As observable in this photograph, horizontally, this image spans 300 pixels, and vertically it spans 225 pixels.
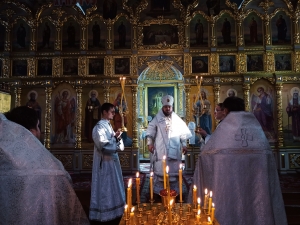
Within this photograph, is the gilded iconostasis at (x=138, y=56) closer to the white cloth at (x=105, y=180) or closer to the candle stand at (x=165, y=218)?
the white cloth at (x=105, y=180)

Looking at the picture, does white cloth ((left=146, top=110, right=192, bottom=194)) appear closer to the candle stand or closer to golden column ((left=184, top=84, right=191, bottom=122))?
the candle stand

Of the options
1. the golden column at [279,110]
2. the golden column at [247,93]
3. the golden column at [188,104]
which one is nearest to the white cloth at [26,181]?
the golden column at [188,104]

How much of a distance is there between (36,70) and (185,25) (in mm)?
→ 5841

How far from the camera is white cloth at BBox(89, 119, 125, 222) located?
4.41 meters

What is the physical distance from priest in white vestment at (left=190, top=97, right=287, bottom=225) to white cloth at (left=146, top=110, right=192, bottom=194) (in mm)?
2764

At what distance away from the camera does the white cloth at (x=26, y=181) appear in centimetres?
185

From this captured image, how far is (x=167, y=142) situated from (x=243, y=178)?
2.96 metres

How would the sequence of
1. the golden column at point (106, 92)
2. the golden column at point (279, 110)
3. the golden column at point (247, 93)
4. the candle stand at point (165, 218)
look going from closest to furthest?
the candle stand at point (165, 218) < the golden column at point (279, 110) < the golden column at point (247, 93) < the golden column at point (106, 92)

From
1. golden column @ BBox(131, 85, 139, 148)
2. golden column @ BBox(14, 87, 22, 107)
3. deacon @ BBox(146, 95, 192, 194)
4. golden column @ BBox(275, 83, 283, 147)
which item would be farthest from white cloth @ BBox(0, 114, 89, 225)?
golden column @ BBox(275, 83, 283, 147)

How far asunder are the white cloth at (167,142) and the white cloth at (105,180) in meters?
1.04

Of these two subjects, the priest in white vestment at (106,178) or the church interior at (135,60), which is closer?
the priest in white vestment at (106,178)

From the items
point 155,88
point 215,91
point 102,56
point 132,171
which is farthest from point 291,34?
point 132,171

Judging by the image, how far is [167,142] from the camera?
17.9 feet

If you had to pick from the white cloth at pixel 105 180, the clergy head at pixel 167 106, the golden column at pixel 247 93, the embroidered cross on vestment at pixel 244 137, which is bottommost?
the white cloth at pixel 105 180
